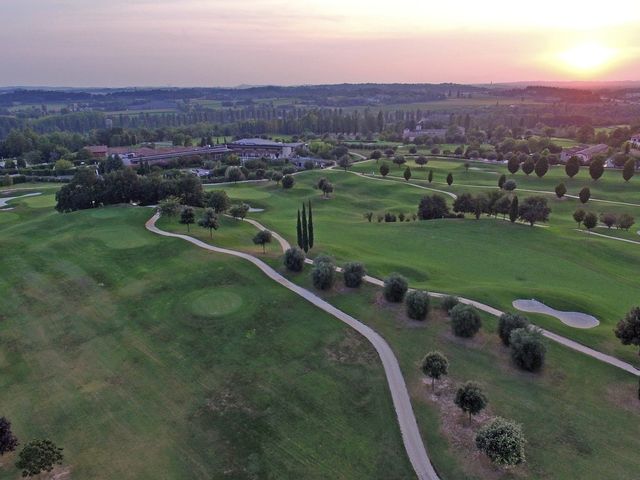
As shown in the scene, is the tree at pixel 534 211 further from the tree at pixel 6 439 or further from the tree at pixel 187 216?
the tree at pixel 6 439

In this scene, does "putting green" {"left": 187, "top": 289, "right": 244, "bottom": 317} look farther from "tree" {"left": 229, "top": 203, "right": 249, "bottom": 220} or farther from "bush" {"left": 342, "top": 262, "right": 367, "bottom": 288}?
"tree" {"left": 229, "top": 203, "right": 249, "bottom": 220}

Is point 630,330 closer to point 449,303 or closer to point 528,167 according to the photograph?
point 449,303

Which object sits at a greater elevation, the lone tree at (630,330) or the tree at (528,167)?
the lone tree at (630,330)

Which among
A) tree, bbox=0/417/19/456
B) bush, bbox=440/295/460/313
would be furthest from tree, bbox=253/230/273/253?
tree, bbox=0/417/19/456

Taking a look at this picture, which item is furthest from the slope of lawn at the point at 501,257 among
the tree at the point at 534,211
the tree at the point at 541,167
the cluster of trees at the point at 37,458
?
the cluster of trees at the point at 37,458

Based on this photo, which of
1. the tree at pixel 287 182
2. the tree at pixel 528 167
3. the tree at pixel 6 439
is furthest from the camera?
the tree at pixel 528 167

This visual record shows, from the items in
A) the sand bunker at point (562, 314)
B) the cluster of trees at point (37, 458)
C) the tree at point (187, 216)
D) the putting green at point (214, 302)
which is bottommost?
the sand bunker at point (562, 314)

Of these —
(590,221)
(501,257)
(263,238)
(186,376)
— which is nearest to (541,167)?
(590,221)
